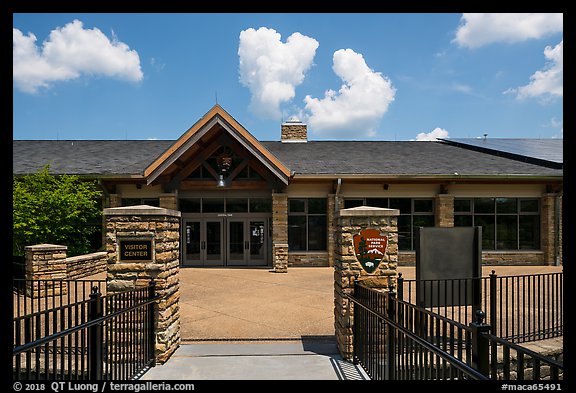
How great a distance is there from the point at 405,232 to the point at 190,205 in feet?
33.6

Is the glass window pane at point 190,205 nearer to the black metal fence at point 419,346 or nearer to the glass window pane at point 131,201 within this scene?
the glass window pane at point 131,201

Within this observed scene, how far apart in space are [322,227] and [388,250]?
1150 centimetres

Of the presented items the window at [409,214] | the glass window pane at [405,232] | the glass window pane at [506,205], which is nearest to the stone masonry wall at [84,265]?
the window at [409,214]

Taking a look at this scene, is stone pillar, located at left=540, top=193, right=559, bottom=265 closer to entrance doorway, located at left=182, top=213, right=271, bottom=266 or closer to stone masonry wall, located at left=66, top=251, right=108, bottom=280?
entrance doorway, located at left=182, top=213, right=271, bottom=266

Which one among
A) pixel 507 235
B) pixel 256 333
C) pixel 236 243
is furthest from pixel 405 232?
pixel 256 333

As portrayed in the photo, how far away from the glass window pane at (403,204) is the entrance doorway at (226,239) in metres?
5.94

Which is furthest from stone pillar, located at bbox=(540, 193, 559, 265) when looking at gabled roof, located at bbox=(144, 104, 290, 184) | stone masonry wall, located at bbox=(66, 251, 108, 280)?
stone masonry wall, located at bbox=(66, 251, 108, 280)

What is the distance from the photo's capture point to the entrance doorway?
17.6m

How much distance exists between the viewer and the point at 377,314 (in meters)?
4.82

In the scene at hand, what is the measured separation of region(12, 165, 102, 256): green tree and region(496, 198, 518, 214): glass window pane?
18467 mm

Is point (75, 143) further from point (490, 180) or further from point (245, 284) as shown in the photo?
point (490, 180)

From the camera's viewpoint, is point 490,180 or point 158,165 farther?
point 490,180

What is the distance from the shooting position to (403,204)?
17891 millimetres
